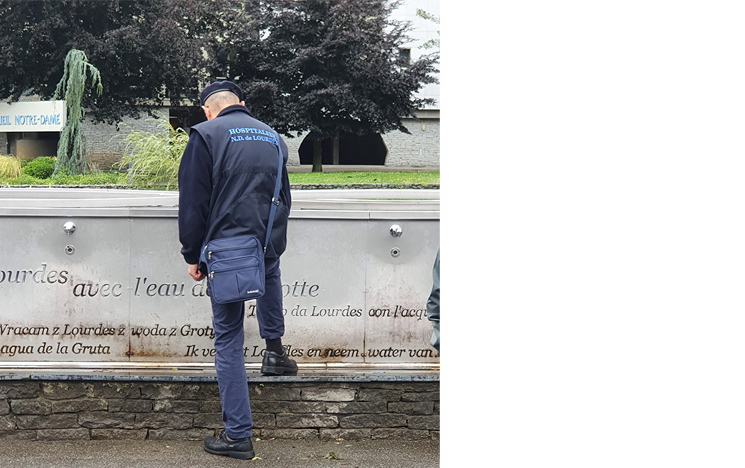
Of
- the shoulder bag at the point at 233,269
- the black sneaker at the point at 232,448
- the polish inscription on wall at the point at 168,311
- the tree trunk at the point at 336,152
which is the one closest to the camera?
the shoulder bag at the point at 233,269

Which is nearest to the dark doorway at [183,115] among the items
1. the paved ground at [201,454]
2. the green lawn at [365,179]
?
the green lawn at [365,179]

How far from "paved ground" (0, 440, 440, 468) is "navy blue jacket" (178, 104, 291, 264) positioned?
93 cm

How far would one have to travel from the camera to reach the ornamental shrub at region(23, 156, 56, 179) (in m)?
17.1

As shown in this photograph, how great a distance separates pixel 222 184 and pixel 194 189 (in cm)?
12

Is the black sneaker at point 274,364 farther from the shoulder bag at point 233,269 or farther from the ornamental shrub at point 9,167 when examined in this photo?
the ornamental shrub at point 9,167

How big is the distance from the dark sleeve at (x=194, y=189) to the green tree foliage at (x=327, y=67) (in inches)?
926

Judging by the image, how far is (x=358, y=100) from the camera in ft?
90.3

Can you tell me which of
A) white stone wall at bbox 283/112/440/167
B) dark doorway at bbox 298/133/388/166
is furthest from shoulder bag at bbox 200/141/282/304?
dark doorway at bbox 298/133/388/166

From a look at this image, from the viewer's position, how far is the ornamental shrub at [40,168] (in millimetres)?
17062
